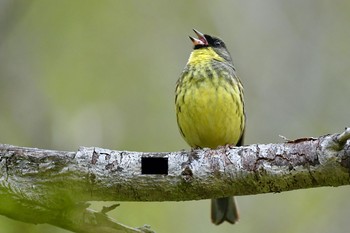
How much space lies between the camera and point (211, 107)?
18.3 feet

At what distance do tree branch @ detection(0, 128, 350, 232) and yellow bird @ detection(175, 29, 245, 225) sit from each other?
1.57 meters

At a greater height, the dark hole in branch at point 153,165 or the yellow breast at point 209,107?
the yellow breast at point 209,107

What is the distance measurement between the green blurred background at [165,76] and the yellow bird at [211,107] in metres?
0.85

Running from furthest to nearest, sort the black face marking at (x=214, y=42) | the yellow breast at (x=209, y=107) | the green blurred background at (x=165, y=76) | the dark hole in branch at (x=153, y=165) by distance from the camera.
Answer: the green blurred background at (x=165, y=76) → the black face marking at (x=214, y=42) → the yellow breast at (x=209, y=107) → the dark hole in branch at (x=153, y=165)

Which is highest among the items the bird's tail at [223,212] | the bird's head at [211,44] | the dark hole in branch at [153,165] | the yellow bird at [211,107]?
the bird's head at [211,44]

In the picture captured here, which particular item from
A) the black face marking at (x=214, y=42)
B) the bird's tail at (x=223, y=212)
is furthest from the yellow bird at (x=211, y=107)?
the black face marking at (x=214, y=42)

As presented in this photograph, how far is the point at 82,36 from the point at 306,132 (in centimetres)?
278

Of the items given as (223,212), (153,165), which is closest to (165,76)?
(223,212)

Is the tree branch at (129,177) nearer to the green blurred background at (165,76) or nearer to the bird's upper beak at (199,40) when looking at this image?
the green blurred background at (165,76)

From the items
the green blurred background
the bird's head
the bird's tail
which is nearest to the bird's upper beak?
the bird's head

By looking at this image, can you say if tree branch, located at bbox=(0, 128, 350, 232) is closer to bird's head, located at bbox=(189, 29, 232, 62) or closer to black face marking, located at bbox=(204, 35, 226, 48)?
bird's head, located at bbox=(189, 29, 232, 62)

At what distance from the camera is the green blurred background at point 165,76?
6785mm

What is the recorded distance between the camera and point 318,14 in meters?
8.06

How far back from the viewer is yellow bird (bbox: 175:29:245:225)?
5.61m
